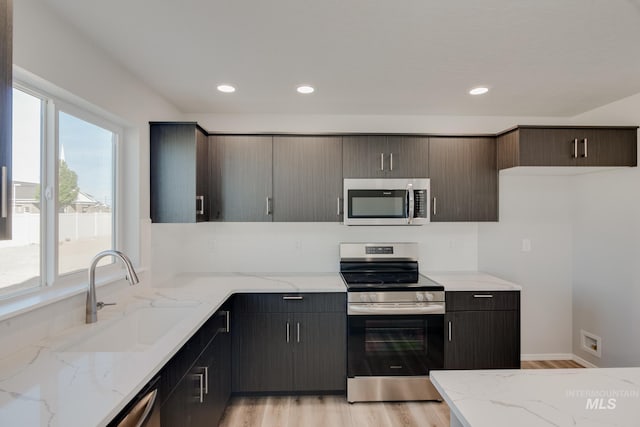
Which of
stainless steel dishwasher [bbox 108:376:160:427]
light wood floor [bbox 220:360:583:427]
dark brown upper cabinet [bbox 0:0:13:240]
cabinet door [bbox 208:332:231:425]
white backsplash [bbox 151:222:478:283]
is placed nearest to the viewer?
dark brown upper cabinet [bbox 0:0:13:240]

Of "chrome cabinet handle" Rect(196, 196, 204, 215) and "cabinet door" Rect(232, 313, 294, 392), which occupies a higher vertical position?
"chrome cabinet handle" Rect(196, 196, 204, 215)

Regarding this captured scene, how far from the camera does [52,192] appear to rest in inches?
63.3

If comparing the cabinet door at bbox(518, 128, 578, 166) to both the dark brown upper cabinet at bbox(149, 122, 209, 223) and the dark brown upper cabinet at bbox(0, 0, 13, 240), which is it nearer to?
the dark brown upper cabinet at bbox(149, 122, 209, 223)

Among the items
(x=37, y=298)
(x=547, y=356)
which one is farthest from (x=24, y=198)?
(x=547, y=356)

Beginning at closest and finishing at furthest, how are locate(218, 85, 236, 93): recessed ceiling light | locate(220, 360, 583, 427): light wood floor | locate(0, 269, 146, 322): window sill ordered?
locate(0, 269, 146, 322): window sill, locate(220, 360, 583, 427): light wood floor, locate(218, 85, 236, 93): recessed ceiling light

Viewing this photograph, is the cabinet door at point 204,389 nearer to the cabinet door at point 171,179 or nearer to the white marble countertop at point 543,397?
the cabinet door at point 171,179

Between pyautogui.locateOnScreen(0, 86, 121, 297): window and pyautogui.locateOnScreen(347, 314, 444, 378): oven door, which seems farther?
pyautogui.locateOnScreen(347, 314, 444, 378): oven door

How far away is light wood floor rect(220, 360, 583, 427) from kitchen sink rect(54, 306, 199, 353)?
909 millimetres

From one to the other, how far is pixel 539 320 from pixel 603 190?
134 cm

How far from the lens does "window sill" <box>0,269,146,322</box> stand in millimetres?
1288

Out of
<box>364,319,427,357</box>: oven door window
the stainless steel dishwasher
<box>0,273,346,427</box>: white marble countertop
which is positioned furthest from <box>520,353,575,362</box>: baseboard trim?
the stainless steel dishwasher

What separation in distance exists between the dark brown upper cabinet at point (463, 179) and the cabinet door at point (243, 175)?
4.82ft

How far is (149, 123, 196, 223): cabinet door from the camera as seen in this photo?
2375mm

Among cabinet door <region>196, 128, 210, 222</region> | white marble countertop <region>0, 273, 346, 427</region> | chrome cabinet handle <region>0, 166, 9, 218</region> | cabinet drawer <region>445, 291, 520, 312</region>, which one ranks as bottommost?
cabinet drawer <region>445, 291, 520, 312</region>
